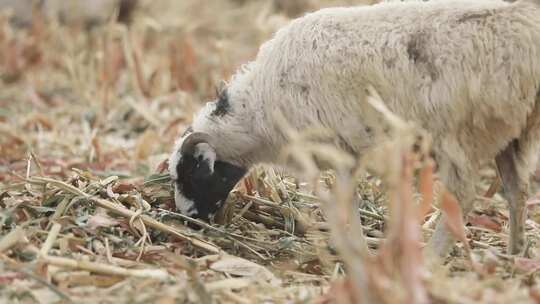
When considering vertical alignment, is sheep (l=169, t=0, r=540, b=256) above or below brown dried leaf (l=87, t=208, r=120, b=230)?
above

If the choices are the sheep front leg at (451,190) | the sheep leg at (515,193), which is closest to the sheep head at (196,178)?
the sheep front leg at (451,190)

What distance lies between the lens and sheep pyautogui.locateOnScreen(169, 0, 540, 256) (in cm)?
463

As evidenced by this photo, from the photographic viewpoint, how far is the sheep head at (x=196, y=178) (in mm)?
5426

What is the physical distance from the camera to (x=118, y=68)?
35.3 feet

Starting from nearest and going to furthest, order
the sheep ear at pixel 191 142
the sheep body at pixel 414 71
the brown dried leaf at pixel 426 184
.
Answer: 1. the brown dried leaf at pixel 426 184
2. the sheep body at pixel 414 71
3. the sheep ear at pixel 191 142

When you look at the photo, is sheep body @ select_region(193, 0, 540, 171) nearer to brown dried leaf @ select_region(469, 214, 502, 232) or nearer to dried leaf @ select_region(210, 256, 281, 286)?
dried leaf @ select_region(210, 256, 281, 286)

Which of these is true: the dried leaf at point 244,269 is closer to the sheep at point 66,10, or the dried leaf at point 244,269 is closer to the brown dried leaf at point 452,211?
the brown dried leaf at point 452,211

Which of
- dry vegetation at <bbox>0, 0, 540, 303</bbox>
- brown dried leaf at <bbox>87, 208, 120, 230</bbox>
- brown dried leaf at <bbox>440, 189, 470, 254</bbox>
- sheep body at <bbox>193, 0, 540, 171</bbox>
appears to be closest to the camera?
dry vegetation at <bbox>0, 0, 540, 303</bbox>

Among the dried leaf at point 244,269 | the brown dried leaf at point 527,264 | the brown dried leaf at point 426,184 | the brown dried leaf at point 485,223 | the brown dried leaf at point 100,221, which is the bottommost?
the brown dried leaf at point 485,223

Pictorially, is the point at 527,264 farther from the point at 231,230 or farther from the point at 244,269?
the point at 231,230

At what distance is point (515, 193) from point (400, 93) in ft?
3.15

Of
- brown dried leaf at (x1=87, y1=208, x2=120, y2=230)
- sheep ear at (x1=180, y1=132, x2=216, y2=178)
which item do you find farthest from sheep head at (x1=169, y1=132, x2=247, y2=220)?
brown dried leaf at (x1=87, y1=208, x2=120, y2=230)

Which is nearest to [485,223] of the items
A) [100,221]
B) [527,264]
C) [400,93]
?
[527,264]

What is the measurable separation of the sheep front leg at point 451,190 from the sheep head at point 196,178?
4.19 ft
